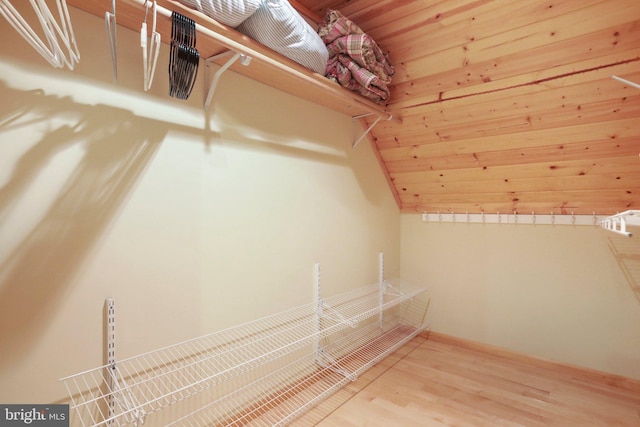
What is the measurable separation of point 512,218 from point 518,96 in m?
0.91

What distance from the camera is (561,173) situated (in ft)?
6.73

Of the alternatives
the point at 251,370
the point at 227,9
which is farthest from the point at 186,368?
the point at 227,9

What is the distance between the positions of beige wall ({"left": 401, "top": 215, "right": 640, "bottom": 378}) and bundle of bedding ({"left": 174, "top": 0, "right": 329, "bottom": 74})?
1751 mm

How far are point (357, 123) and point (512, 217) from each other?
1.29 m

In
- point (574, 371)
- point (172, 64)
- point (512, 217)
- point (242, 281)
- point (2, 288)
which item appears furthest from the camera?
point (512, 217)

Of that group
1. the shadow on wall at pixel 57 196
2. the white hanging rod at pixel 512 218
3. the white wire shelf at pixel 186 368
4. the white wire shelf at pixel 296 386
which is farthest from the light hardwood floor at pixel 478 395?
the shadow on wall at pixel 57 196

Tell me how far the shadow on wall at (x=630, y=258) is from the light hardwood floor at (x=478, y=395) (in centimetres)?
59

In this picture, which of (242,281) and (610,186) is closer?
(242,281)

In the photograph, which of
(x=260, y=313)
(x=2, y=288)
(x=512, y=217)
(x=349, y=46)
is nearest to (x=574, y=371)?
(x=512, y=217)

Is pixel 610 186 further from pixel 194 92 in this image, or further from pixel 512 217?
pixel 194 92

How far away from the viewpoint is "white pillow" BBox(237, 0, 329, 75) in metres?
1.35

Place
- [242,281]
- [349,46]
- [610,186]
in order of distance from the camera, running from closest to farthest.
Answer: [242,281] → [349,46] → [610,186]

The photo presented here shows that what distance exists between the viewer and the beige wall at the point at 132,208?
1.02m

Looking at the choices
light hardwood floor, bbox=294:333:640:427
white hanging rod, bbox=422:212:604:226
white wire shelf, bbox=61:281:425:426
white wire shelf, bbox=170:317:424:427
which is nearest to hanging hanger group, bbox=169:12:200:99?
white wire shelf, bbox=61:281:425:426
